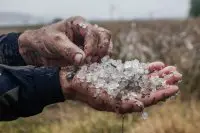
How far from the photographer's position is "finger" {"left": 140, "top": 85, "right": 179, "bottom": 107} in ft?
6.70

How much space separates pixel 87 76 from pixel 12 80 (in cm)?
34

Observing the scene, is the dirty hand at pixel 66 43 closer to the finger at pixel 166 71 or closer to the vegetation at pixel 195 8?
the finger at pixel 166 71

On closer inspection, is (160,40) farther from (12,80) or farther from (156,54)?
(12,80)

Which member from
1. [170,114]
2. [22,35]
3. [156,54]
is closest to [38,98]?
[22,35]

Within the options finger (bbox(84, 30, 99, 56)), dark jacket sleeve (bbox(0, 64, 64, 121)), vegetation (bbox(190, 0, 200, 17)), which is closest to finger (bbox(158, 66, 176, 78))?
finger (bbox(84, 30, 99, 56))

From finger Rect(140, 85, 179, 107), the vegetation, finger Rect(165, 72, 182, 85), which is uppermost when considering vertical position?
finger Rect(165, 72, 182, 85)

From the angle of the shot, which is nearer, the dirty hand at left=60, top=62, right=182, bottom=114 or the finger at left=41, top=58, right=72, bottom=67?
the dirty hand at left=60, top=62, right=182, bottom=114

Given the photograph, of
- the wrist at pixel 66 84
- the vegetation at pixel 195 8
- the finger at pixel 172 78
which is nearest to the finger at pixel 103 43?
the wrist at pixel 66 84

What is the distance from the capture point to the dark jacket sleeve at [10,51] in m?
2.71

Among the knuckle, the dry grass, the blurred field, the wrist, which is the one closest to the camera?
the wrist

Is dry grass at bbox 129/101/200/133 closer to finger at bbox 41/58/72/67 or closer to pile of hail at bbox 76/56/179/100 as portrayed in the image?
finger at bbox 41/58/72/67

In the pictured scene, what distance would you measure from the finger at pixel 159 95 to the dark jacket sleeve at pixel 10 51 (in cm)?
83

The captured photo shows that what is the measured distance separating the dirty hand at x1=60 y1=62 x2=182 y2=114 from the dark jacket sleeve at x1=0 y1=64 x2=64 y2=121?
5 cm

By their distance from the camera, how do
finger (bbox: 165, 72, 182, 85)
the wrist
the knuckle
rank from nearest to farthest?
finger (bbox: 165, 72, 182, 85) → the wrist → the knuckle
